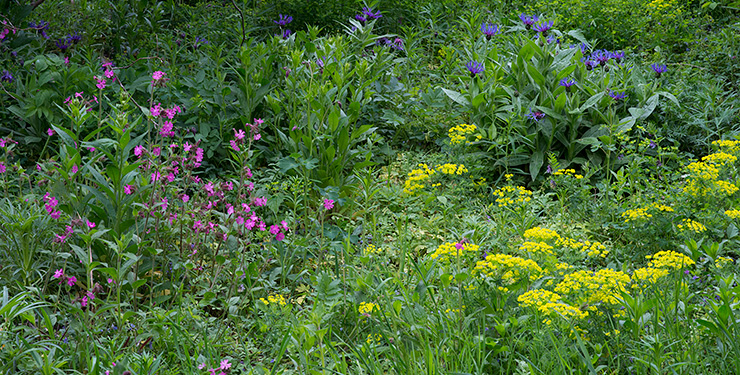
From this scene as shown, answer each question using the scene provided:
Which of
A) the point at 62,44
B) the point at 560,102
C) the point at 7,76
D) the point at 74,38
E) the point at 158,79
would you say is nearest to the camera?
the point at 158,79

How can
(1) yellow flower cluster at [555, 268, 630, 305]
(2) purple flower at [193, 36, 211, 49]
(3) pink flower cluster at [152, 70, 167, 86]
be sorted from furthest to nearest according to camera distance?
(2) purple flower at [193, 36, 211, 49] < (3) pink flower cluster at [152, 70, 167, 86] < (1) yellow flower cluster at [555, 268, 630, 305]

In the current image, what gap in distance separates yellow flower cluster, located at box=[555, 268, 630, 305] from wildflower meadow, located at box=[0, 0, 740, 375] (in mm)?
12

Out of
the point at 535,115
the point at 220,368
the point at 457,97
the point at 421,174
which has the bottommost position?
the point at 220,368

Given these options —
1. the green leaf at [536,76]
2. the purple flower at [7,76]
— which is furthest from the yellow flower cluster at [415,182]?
the purple flower at [7,76]

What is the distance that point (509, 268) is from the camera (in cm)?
255

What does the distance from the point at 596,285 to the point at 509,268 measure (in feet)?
1.14

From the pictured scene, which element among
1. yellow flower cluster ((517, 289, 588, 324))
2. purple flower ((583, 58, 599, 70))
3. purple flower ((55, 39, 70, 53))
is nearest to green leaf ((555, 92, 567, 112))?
purple flower ((583, 58, 599, 70))

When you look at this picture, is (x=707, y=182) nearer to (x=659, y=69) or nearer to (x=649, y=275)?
(x=649, y=275)

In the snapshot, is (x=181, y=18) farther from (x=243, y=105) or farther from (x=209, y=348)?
(x=209, y=348)

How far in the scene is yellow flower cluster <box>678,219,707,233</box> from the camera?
2.89m

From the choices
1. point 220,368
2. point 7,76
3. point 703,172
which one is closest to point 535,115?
point 703,172

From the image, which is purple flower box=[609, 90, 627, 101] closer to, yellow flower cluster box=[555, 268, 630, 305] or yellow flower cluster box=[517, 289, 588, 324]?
yellow flower cluster box=[555, 268, 630, 305]

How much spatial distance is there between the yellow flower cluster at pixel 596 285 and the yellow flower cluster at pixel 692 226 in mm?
735

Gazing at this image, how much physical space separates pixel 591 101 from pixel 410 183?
1.44m
